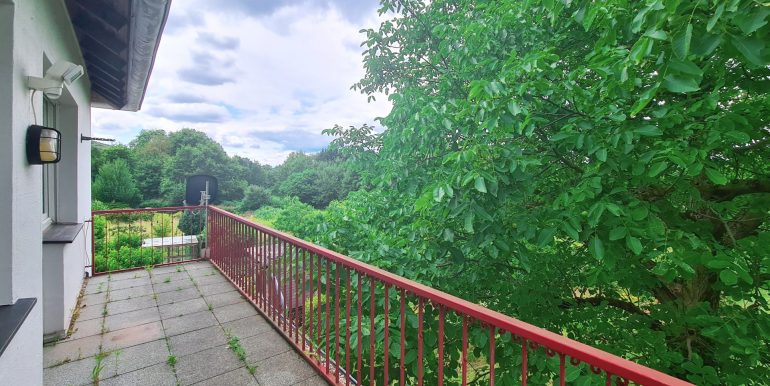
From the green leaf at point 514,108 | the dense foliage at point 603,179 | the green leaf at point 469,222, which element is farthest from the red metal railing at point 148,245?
the green leaf at point 514,108

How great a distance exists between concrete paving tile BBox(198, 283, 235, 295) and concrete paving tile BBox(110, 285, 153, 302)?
58 centimetres

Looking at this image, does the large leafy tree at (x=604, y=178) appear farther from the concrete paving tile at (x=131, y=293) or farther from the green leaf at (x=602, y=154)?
the concrete paving tile at (x=131, y=293)

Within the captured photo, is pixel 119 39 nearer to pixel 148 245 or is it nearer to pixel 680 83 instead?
pixel 680 83

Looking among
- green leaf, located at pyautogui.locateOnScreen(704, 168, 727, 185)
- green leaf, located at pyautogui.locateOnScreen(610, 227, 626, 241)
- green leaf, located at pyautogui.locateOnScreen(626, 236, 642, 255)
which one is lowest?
green leaf, located at pyautogui.locateOnScreen(626, 236, 642, 255)

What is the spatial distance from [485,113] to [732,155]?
1.96m

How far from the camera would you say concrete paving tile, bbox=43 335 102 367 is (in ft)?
8.11

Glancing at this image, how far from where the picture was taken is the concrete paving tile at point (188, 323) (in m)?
2.99

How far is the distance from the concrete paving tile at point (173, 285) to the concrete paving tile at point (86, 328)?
0.86 meters

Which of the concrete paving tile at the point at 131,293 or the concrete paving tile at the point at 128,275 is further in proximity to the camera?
the concrete paving tile at the point at 128,275

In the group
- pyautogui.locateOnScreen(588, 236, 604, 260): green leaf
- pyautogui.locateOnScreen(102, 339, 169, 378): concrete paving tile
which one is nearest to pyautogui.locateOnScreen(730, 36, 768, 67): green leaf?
pyautogui.locateOnScreen(588, 236, 604, 260): green leaf

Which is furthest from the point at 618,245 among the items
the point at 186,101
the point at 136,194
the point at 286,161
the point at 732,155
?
the point at 286,161

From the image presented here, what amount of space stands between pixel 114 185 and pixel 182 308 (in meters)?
26.0

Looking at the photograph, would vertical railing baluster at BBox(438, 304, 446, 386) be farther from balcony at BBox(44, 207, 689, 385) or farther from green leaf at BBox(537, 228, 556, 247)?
green leaf at BBox(537, 228, 556, 247)

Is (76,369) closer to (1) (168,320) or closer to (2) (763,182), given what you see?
(1) (168,320)
